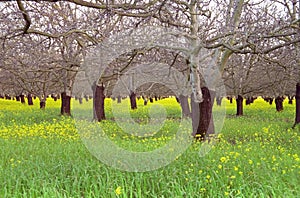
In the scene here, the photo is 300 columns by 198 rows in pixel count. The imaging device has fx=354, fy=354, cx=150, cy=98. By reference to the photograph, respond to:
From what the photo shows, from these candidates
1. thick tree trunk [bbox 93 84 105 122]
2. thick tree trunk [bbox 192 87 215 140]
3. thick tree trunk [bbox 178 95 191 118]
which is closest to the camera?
thick tree trunk [bbox 192 87 215 140]

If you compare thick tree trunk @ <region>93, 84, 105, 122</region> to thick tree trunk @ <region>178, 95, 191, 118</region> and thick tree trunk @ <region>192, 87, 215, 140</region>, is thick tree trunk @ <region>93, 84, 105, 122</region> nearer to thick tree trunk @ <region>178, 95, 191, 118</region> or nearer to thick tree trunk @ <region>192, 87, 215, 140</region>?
thick tree trunk @ <region>178, 95, 191, 118</region>

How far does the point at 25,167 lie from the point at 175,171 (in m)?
2.76

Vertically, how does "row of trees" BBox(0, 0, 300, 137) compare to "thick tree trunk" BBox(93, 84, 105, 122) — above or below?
Answer: above


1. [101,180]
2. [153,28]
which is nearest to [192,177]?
[101,180]

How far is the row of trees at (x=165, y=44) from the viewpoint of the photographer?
756cm

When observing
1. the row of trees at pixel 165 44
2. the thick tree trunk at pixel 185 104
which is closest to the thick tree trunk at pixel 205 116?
the row of trees at pixel 165 44

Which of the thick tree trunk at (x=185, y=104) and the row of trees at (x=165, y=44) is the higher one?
the row of trees at (x=165, y=44)

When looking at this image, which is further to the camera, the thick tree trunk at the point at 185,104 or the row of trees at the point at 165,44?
the thick tree trunk at the point at 185,104

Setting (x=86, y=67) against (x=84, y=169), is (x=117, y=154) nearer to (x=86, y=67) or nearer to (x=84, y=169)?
(x=84, y=169)

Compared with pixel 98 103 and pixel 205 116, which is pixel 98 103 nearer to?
pixel 98 103

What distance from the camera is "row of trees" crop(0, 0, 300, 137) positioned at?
756 centimetres

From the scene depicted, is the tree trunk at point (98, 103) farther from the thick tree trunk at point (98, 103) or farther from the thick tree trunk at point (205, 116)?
the thick tree trunk at point (205, 116)

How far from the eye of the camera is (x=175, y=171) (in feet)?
19.4

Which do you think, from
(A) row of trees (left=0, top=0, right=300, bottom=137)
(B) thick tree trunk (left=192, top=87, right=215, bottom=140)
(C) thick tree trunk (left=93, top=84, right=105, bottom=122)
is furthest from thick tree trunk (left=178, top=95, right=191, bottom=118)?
(B) thick tree trunk (left=192, top=87, right=215, bottom=140)
